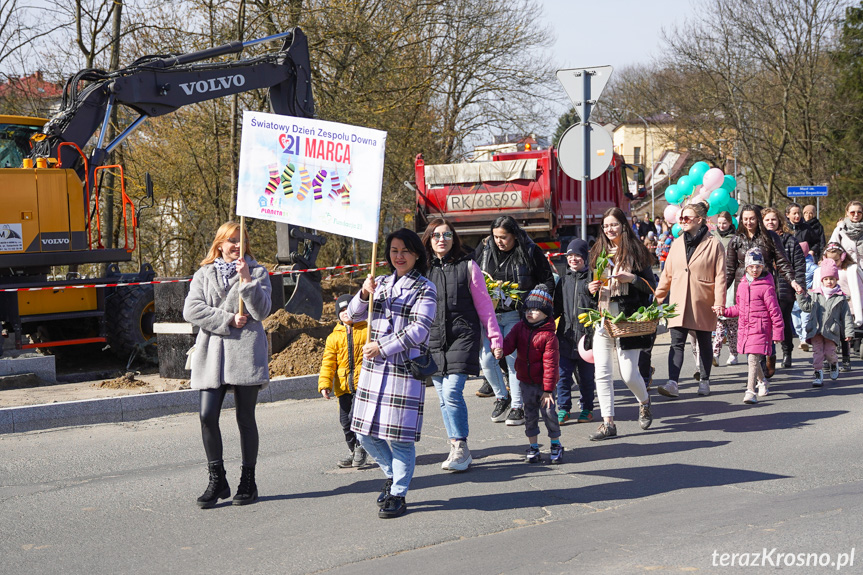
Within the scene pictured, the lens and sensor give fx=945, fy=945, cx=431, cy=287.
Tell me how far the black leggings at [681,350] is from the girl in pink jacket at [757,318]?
0.32m

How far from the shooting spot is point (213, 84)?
13.6 metres

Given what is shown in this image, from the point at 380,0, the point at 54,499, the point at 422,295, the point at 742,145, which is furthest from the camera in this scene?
the point at 742,145

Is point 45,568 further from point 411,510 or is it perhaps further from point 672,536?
point 672,536

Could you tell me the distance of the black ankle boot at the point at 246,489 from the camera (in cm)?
600

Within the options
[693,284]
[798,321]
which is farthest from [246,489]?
[798,321]

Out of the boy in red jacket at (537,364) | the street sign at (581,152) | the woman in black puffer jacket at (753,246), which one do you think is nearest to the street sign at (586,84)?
the street sign at (581,152)

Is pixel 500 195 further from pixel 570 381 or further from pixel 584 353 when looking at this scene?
pixel 584 353

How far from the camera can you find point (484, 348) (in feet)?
28.7

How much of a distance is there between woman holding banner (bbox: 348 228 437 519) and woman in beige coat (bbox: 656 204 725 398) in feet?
14.4

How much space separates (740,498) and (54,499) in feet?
14.5

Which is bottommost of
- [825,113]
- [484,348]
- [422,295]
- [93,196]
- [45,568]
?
[45,568]

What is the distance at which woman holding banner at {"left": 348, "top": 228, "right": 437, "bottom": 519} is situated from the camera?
549 centimetres

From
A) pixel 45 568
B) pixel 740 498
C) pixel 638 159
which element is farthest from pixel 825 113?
pixel 638 159

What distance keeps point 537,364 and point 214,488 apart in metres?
2.42
